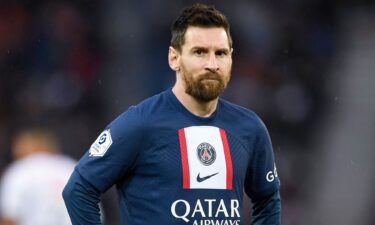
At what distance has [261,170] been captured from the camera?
4.91 meters

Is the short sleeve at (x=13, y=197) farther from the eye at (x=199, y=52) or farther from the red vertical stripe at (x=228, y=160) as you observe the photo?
the eye at (x=199, y=52)

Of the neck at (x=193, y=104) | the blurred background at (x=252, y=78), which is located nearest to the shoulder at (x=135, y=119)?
the neck at (x=193, y=104)

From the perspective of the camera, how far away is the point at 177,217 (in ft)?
14.9

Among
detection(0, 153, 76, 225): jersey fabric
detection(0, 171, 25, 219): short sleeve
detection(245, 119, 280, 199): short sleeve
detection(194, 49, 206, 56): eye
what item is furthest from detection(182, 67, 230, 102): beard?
detection(0, 171, 25, 219): short sleeve

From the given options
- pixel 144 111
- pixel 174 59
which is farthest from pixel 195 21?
pixel 144 111

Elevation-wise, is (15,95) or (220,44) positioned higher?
(220,44)

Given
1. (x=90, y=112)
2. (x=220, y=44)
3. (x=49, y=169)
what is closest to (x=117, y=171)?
(x=220, y=44)

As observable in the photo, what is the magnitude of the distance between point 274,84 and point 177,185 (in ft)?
20.6

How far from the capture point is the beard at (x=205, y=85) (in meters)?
4.57

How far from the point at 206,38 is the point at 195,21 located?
0.36 feet

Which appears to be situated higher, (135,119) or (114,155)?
(135,119)

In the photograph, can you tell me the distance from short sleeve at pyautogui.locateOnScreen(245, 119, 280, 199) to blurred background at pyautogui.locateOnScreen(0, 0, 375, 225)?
16.4ft

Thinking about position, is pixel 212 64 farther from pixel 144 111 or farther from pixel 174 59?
pixel 144 111

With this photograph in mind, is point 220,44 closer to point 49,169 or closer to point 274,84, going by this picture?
point 49,169
